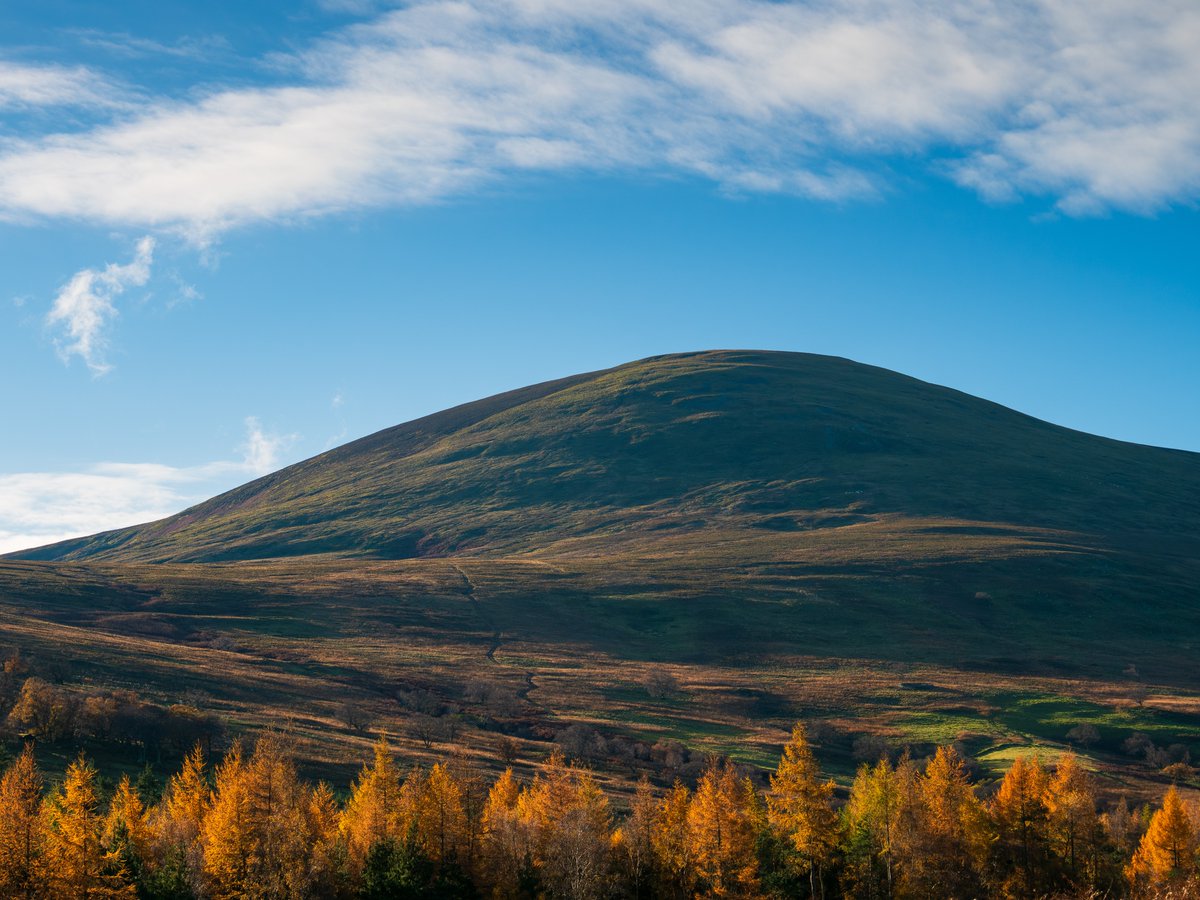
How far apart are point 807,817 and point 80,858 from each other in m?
36.3

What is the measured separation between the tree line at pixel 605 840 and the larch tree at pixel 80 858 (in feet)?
1.47

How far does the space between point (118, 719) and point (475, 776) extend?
33783 millimetres

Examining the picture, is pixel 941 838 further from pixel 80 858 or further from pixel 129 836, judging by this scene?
pixel 80 858

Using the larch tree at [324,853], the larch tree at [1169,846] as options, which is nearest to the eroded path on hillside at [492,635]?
the larch tree at [324,853]

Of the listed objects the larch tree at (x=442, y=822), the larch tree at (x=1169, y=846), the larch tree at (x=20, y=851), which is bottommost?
the larch tree at (x=1169, y=846)

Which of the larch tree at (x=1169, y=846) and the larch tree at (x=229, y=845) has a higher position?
the larch tree at (x=229, y=845)

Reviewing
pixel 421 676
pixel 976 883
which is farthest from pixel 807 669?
pixel 976 883

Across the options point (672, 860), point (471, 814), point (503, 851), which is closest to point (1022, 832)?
point (672, 860)

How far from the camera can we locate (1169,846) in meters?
64.0

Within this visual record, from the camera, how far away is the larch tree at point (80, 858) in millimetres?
47938

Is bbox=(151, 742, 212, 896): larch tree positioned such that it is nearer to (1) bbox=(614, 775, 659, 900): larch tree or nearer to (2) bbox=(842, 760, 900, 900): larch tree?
(1) bbox=(614, 775, 659, 900): larch tree

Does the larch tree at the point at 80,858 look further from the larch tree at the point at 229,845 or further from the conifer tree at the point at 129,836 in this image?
the larch tree at the point at 229,845

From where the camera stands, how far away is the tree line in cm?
5516

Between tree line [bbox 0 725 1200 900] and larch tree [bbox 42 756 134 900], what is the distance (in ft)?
1.47
